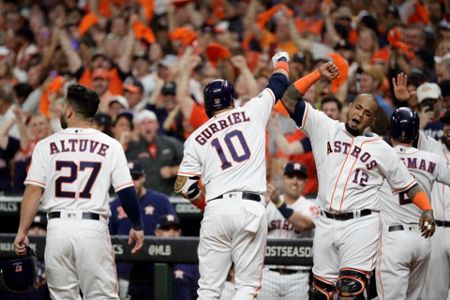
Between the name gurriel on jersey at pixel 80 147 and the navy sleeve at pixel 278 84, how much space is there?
1395 millimetres

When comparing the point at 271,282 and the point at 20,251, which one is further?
the point at 271,282

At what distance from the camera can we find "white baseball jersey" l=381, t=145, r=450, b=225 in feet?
24.9

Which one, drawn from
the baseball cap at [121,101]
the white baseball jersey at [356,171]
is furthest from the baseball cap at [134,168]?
the white baseball jersey at [356,171]

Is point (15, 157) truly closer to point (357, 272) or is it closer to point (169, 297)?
point (169, 297)

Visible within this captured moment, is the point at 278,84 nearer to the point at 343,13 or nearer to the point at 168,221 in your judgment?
the point at 168,221

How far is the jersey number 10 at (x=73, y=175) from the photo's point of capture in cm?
675

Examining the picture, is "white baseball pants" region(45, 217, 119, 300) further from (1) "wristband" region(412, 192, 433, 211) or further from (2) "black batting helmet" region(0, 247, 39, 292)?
(1) "wristband" region(412, 192, 433, 211)

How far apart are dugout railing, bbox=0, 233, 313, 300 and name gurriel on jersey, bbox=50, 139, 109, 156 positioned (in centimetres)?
197

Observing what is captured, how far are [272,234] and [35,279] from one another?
2.84 m

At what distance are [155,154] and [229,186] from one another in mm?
3880

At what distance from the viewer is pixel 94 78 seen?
480 inches

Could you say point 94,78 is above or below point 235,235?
above

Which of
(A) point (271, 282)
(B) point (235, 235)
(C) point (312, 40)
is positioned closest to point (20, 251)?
(B) point (235, 235)

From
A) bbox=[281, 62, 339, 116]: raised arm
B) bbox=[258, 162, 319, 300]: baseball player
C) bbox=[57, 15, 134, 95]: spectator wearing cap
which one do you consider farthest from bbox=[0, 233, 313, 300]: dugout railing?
bbox=[57, 15, 134, 95]: spectator wearing cap
